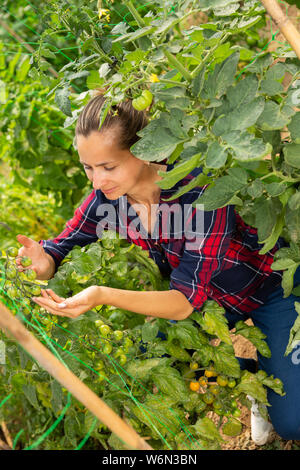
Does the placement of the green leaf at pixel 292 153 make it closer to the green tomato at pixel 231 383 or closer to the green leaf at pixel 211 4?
the green leaf at pixel 211 4

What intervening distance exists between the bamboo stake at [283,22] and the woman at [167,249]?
33 cm

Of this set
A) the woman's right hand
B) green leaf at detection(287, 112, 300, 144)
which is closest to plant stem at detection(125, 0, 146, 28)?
green leaf at detection(287, 112, 300, 144)

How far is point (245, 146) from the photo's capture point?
76cm

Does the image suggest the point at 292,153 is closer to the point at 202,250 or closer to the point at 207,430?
the point at 202,250

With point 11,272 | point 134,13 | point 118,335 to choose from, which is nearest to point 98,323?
point 118,335

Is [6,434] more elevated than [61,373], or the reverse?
[61,373]

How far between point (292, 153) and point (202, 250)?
35cm

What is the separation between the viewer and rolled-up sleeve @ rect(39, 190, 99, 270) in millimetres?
1338

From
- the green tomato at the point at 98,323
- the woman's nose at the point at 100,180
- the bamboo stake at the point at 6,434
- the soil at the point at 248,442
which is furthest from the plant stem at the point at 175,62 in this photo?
the bamboo stake at the point at 6,434

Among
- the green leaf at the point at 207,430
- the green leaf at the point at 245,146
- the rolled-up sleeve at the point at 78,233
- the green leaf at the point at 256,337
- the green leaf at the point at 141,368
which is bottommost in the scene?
the green leaf at the point at 256,337

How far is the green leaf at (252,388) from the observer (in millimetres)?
1327

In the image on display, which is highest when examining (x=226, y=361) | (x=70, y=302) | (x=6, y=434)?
(x=70, y=302)

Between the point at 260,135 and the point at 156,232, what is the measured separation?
365 millimetres

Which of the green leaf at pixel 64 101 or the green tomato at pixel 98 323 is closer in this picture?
the green leaf at pixel 64 101
